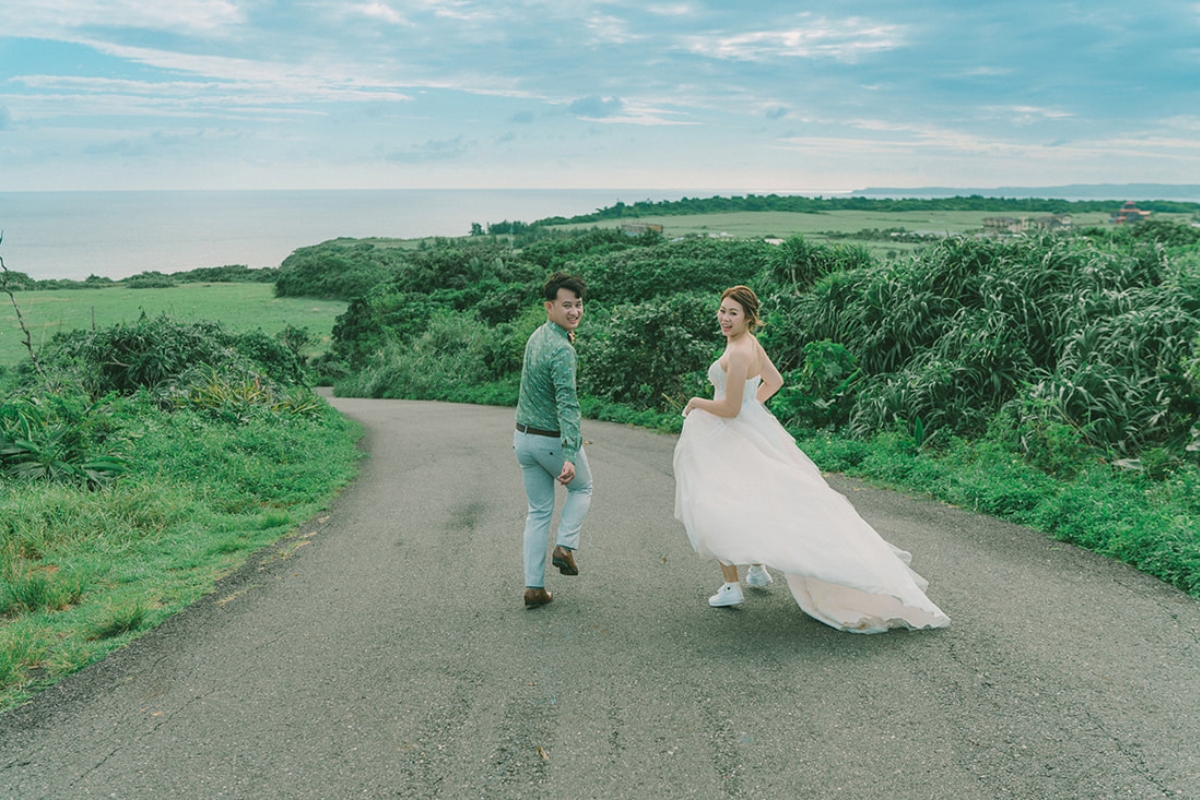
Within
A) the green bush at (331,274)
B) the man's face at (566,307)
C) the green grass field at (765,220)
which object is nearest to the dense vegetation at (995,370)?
the man's face at (566,307)

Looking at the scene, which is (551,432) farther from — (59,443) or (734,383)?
(59,443)

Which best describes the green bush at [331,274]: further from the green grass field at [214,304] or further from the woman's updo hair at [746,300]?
the woman's updo hair at [746,300]

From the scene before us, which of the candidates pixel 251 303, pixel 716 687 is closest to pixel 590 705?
pixel 716 687

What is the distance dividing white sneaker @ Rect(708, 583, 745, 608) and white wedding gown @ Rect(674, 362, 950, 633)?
0.39 metres

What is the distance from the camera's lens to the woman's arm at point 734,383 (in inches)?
206

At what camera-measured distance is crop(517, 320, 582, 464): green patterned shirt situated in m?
5.30

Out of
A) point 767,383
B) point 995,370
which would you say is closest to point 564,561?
point 767,383

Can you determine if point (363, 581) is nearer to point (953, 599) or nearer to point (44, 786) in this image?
point (44, 786)

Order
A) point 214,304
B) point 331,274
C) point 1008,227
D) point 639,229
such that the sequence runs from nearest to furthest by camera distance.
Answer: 1. point 1008,227
2. point 214,304
3. point 639,229
4. point 331,274

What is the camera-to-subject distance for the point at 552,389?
17.7 feet

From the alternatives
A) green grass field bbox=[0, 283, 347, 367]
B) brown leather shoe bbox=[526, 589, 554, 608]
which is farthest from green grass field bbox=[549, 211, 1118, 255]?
brown leather shoe bbox=[526, 589, 554, 608]

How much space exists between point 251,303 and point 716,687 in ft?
166

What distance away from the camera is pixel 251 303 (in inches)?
1944

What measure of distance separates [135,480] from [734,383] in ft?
25.0
